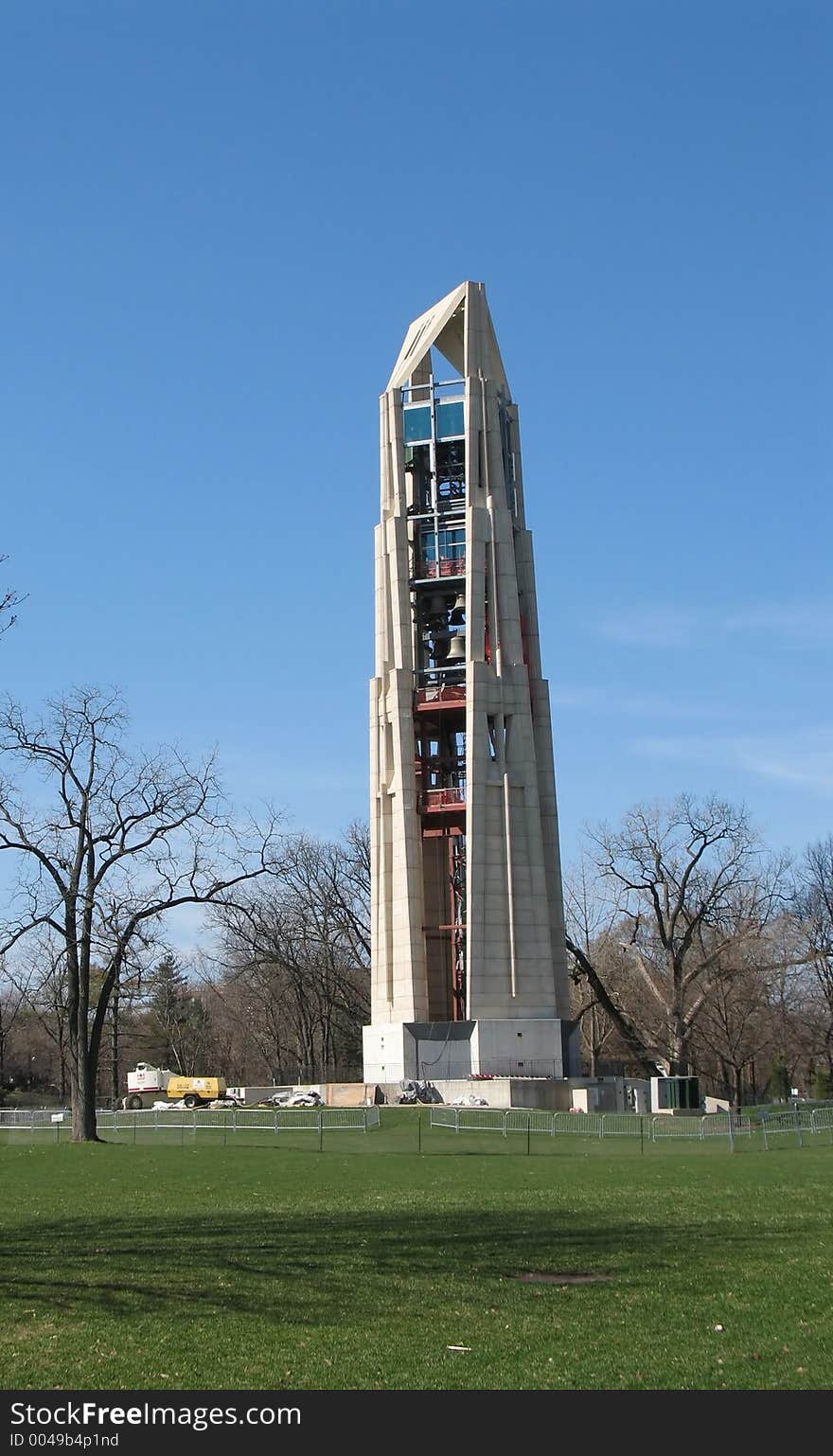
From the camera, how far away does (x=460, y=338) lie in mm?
72562

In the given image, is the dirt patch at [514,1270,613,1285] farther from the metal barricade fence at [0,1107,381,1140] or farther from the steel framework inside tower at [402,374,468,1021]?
the steel framework inside tower at [402,374,468,1021]

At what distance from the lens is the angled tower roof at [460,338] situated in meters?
69.4

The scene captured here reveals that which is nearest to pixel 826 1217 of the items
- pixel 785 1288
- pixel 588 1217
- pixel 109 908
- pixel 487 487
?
pixel 588 1217

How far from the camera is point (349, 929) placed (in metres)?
89.8

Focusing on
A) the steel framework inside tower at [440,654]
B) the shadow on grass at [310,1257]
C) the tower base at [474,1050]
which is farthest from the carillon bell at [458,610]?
the shadow on grass at [310,1257]

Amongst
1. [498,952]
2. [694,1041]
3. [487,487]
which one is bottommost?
[694,1041]

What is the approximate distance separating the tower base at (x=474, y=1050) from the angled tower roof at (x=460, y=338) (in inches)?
1172

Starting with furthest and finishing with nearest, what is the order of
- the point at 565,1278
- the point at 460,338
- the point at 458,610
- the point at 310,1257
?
1. the point at 460,338
2. the point at 458,610
3. the point at 310,1257
4. the point at 565,1278

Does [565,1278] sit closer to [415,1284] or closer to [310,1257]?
[415,1284]

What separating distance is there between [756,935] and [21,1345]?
66.6 metres

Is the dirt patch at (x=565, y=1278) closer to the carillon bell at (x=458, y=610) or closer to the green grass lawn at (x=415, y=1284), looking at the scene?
the green grass lawn at (x=415, y=1284)

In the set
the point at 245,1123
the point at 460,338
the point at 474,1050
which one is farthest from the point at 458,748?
the point at 245,1123

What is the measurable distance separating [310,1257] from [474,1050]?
44319 mm
